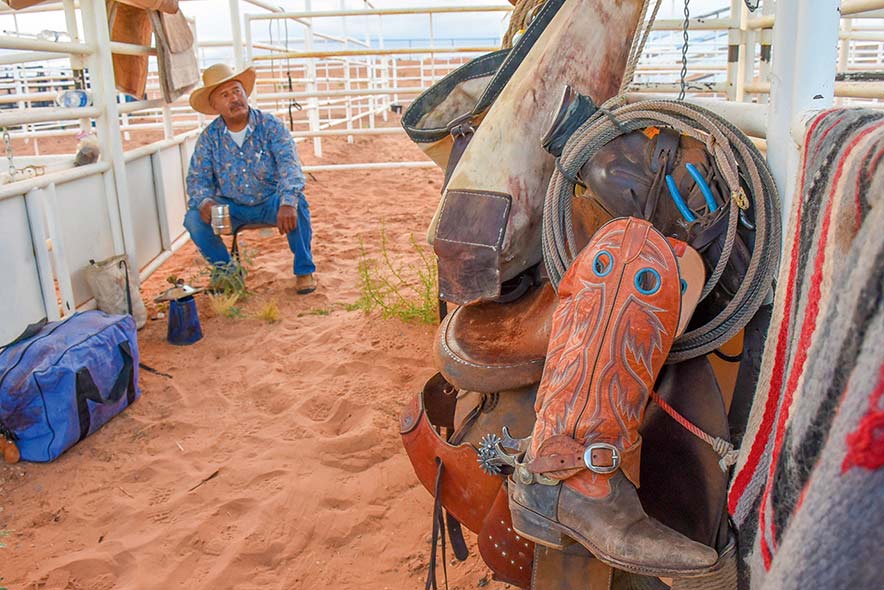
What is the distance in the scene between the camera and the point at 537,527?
1.11m

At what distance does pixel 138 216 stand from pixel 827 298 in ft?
13.2

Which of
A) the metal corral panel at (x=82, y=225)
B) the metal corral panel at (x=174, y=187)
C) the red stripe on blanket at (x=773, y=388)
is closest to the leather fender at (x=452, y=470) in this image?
the red stripe on blanket at (x=773, y=388)

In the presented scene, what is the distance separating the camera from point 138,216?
13.4ft

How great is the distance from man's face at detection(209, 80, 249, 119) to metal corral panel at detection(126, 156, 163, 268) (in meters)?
0.54

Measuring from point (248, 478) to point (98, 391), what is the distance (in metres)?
0.68

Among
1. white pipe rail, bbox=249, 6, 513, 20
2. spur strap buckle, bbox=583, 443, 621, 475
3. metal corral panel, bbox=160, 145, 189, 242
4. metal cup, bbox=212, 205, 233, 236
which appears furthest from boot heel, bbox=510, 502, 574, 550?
white pipe rail, bbox=249, 6, 513, 20

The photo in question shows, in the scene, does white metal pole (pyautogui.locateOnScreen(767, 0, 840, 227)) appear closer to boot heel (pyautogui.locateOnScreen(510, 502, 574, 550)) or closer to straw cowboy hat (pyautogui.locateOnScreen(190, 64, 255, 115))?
boot heel (pyautogui.locateOnScreen(510, 502, 574, 550))

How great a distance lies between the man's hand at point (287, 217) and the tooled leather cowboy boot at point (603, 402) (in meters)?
3.07

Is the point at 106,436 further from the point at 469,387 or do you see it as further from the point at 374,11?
the point at 374,11

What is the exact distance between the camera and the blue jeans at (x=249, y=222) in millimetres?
4031

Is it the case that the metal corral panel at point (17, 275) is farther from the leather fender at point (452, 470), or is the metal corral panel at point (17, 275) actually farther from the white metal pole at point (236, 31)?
the white metal pole at point (236, 31)

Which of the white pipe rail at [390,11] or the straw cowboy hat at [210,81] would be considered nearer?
the straw cowboy hat at [210,81]

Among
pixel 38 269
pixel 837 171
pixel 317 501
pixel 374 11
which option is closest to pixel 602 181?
pixel 837 171

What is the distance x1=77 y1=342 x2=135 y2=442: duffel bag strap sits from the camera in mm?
2467
